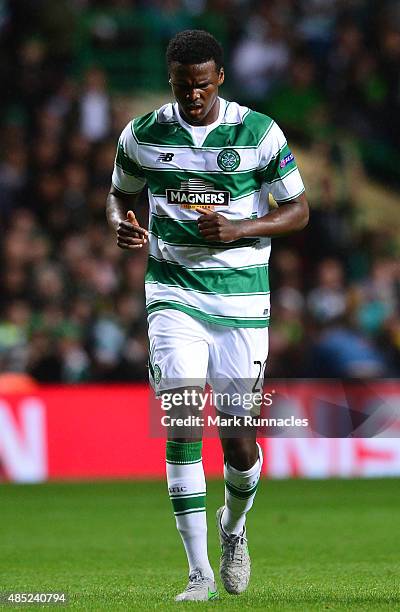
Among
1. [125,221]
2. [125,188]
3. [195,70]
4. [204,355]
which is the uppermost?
[195,70]

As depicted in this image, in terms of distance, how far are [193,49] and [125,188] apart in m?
0.87

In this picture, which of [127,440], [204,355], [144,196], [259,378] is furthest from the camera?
[144,196]

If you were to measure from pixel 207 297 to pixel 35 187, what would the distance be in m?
9.95

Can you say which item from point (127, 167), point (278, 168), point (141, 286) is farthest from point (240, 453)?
point (141, 286)

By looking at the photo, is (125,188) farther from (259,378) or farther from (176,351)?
(259,378)

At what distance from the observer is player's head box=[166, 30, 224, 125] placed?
6070mm

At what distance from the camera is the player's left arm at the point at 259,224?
19.8ft

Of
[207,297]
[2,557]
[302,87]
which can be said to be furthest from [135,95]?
[207,297]

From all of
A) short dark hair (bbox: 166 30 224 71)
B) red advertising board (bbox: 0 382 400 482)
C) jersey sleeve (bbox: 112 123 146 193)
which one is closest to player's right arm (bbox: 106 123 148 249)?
jersey sleeve (bbox: 112 123 146 193)

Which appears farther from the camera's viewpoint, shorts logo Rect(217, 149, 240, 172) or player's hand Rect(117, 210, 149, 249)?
shorts logo Rect(217, 149, 240, 172)

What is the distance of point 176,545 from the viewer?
28.2 ft

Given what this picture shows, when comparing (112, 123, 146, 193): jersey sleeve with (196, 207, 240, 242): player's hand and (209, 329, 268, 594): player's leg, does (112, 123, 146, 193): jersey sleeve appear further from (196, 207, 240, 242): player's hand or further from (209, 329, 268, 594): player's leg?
(209, 329, 268, 594): player's leg

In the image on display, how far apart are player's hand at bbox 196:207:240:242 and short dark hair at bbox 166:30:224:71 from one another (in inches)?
26.9

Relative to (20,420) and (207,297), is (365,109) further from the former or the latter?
(207,297)
